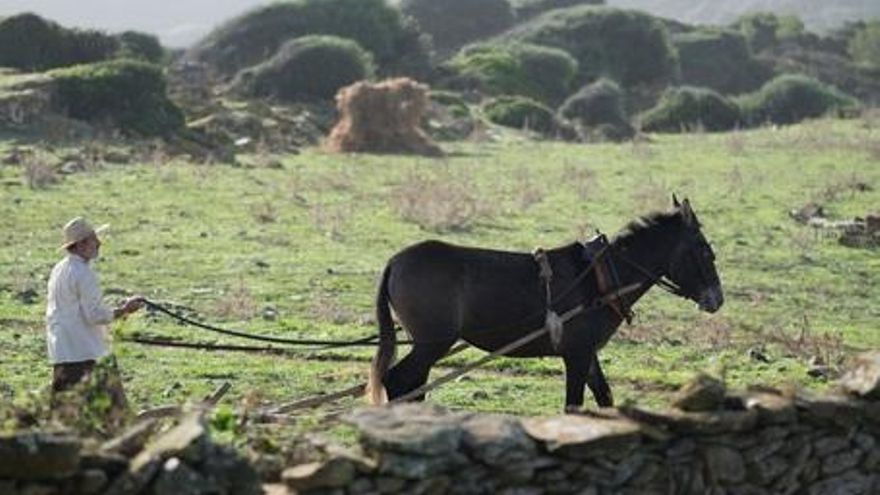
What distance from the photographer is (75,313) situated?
10375 mm

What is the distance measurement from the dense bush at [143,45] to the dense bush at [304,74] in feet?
15.5

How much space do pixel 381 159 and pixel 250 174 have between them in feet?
21.1

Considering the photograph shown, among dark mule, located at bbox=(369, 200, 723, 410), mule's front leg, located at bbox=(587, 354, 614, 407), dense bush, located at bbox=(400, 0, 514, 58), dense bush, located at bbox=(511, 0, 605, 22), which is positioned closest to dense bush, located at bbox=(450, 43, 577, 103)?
dense bush, located at bbox=(400, 0, 514, 58)

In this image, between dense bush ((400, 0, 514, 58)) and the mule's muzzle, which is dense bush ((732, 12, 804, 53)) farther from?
the mule's muzzle

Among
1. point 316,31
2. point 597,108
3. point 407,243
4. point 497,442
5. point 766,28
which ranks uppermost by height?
point 766,28

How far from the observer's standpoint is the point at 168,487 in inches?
264

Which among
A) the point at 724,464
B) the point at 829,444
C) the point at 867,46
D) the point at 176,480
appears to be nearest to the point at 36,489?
the point at 176,480

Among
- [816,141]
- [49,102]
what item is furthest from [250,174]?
[816,141]

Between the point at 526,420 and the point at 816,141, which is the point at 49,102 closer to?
the point at 816,141

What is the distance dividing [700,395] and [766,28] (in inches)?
3653

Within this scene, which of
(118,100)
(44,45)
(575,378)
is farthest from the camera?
(44,45)

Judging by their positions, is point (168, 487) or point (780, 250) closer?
point (168, 487)

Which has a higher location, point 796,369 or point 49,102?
point 49,102

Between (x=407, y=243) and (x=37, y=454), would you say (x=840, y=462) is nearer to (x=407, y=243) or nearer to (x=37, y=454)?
(x=37, y=454)
